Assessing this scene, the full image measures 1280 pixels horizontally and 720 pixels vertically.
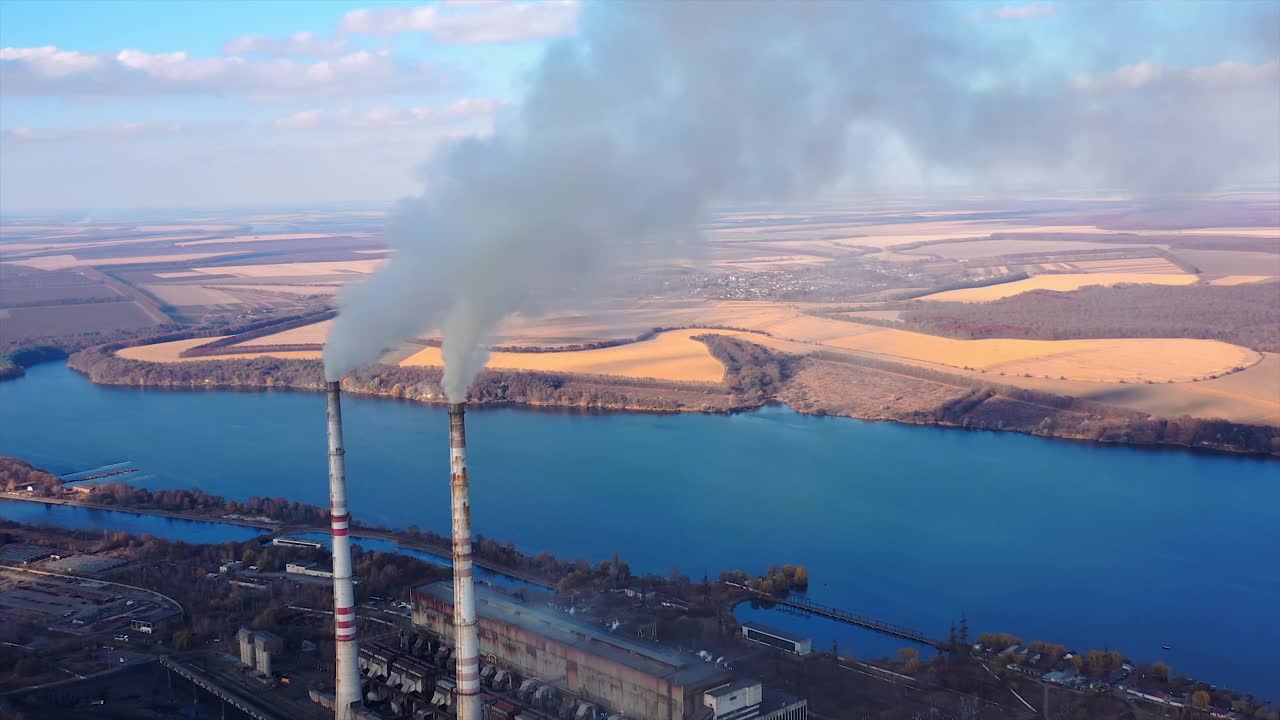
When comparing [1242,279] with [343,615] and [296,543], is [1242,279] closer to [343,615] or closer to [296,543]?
[296,543]

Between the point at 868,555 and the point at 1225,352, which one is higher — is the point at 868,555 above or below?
below

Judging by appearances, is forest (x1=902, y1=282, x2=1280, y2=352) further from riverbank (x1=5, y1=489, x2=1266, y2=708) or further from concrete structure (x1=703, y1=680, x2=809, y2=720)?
concrete structure (x1=703, y1=680, x2=809, y2=720)

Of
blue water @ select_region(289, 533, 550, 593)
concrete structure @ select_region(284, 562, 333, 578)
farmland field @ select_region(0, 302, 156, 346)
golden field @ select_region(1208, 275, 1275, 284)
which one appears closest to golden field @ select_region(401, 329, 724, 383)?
blue water @ select_region(289, 533, 550, 593)

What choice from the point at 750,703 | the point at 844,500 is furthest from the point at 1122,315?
the point at 750,703

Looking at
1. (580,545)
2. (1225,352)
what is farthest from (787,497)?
(1225,352)

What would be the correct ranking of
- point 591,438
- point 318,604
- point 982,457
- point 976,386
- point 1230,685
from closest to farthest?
A: point 1230,685 < point 318,604 < point 982,457 < point 591,438 < point 976,386

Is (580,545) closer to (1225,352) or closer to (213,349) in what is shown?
(1225,352)
